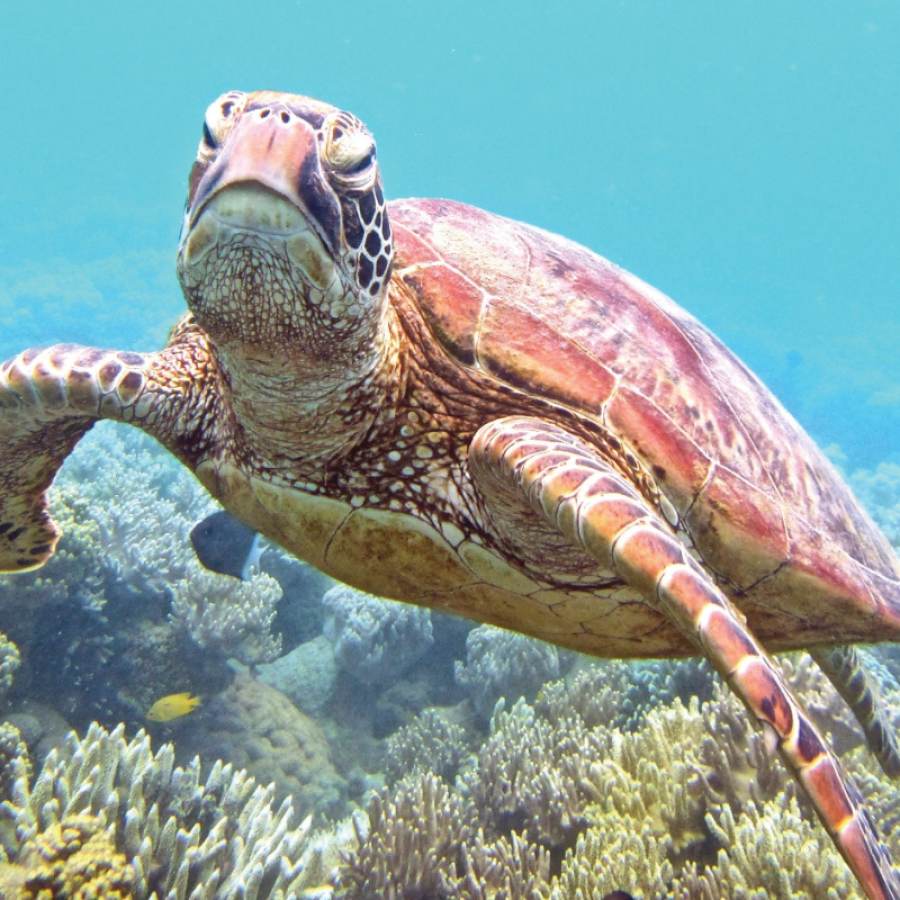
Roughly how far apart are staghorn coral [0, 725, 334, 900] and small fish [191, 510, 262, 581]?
4.94 ft

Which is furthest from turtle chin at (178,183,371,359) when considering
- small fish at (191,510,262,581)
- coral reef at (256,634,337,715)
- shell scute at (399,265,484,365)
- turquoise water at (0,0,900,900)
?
coral reef at (256,634,337,715)

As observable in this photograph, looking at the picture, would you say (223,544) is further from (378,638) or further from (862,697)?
(862,697)

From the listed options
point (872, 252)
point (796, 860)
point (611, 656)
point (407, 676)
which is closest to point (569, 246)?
point (611, 656)

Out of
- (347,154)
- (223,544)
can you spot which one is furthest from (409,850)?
(347,154)

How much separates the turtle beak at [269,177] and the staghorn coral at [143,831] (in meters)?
2.25

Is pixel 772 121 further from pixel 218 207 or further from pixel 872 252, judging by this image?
pixel 218 207

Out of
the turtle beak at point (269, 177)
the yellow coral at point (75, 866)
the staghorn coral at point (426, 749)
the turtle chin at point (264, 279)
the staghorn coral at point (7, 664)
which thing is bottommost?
the yellow coral at point (75, 866)

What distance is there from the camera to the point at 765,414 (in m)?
2.57

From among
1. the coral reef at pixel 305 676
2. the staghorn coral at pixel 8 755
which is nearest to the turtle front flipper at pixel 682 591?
the staghorn coral at pixel 8 755

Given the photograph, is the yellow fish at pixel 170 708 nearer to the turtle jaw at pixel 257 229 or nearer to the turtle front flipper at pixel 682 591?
the turtle front flipper at pixel 682 591

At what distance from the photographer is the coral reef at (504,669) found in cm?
489

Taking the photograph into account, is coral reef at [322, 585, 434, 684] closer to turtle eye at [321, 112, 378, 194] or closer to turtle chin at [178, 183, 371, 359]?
turtle chin at [178, 183, 371, 359]

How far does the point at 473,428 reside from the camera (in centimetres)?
198

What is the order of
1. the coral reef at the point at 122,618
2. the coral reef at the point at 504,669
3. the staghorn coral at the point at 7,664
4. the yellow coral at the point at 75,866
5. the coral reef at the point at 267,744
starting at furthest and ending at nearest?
the coral reef at the point at 504,669
the coral reef at the point at 267,744
the coral reef at the point at 122,618
the staghorn coral at the point at 7,664
the yellow coral at the point at 75,866
